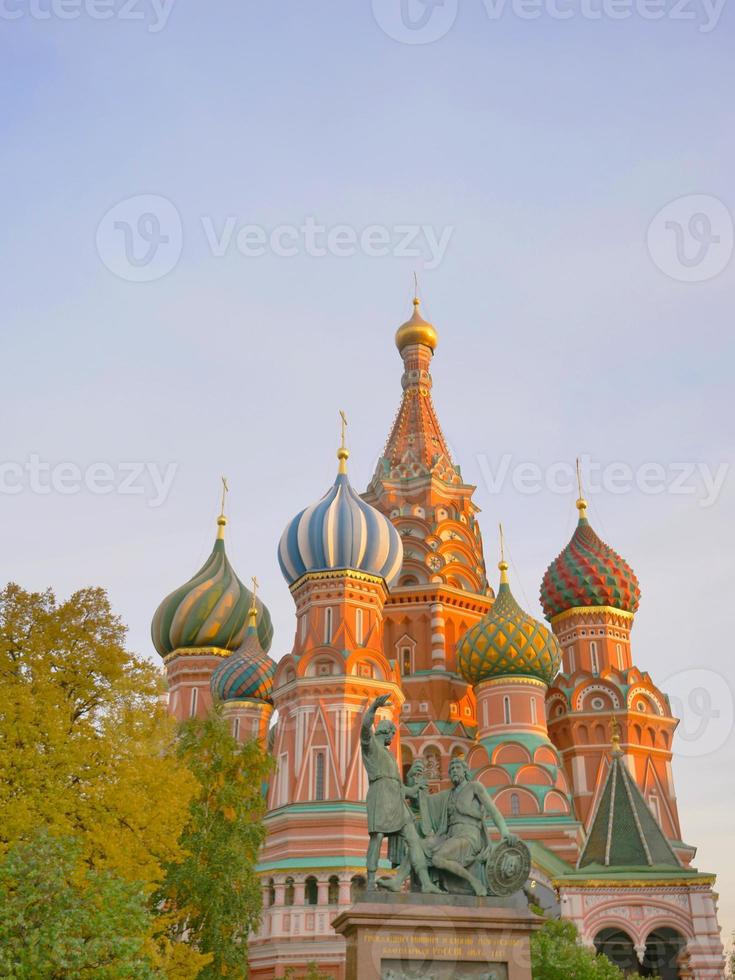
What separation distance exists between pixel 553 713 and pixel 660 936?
16540 mm

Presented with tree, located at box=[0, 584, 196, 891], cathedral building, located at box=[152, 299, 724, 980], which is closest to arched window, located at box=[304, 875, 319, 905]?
cathedral building, located at box=[152, 299, 724, 980]

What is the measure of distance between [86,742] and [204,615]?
28.6 m

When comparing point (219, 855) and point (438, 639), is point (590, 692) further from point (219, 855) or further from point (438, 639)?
point (219, 855)

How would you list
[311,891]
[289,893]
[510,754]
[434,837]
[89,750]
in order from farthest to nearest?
[510,754] → [289,893] → [311,891] → [89,750] → [434,837]

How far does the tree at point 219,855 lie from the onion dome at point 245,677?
18.1 meters

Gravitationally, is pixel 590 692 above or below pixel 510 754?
above

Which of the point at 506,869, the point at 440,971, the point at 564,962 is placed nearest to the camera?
the point at 440,971

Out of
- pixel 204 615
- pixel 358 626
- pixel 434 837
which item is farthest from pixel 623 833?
pixel 204 615

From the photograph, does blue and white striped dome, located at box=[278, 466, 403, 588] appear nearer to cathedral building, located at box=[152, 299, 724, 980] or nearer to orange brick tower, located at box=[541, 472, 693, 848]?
cathedral building, located at box=[152, 299, 724, 980]

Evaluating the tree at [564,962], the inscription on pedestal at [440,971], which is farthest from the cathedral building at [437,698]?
the inscription on pedestal at [440,971]

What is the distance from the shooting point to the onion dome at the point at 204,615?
146ft

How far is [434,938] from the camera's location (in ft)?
39.0

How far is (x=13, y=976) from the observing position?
38.9 feet

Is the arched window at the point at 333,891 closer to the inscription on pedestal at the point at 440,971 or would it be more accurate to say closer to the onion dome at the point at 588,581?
the onion dome at the point at 588,581
